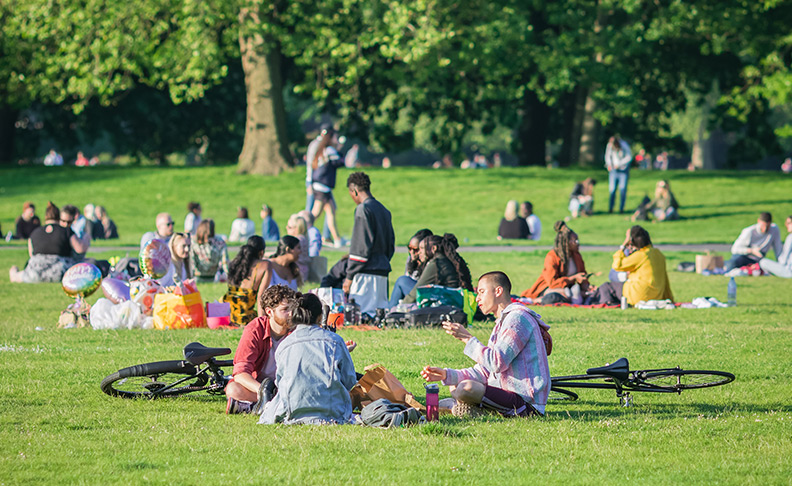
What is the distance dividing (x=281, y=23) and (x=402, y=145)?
9.59 metres

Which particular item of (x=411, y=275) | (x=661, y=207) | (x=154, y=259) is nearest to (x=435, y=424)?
Result: (x=154, y=259)

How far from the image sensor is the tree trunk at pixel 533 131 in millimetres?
40094

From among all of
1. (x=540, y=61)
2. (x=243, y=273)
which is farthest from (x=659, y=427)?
(x=540, y=61)

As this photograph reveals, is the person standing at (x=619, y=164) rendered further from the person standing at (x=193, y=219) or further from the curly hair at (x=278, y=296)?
the curly hair at (x=278, y=296)

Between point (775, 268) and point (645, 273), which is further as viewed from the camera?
point (775, 268)

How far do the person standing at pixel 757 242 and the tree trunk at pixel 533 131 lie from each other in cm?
2048

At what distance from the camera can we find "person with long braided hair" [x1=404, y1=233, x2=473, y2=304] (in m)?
12.6

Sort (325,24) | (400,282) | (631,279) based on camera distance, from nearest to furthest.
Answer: (400,282)
(631,279)
(325,24)

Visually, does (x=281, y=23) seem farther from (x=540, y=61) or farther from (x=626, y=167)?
(x=626, y=167)

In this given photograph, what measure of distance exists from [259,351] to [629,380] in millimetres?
2809

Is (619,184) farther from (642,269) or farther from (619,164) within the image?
(642,269)

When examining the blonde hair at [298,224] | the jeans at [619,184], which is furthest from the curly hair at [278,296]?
the jeans at [619,184]

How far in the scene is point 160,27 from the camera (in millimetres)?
32625

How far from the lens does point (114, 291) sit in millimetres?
12609
